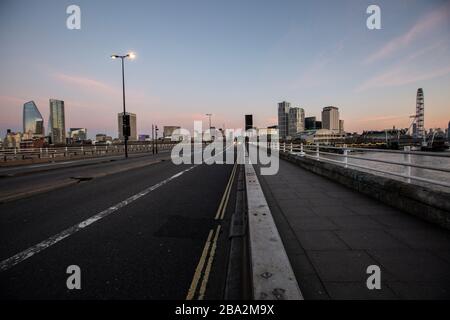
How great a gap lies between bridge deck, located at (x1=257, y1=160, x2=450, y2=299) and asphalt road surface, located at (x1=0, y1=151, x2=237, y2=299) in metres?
1.31

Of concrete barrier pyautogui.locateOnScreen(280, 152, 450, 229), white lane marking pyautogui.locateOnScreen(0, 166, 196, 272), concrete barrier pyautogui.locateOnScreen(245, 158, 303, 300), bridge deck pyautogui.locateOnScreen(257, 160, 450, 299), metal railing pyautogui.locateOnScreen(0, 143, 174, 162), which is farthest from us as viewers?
metal railing pyautogui.locateOnScreen(0, 143, 174, 162)

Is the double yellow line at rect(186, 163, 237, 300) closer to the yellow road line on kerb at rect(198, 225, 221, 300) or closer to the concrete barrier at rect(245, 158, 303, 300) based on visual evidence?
the yellow road line on kerb at rect(198, 225, 221, 300)

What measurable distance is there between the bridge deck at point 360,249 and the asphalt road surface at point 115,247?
4.30 feet

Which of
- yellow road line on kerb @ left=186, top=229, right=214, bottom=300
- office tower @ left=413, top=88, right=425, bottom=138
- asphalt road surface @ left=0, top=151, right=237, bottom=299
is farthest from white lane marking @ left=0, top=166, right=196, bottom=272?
office tower @ left=413, top=88, right=425, bottom=138

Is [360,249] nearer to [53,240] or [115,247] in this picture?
[115,247]

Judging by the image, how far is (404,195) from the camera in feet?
19.8

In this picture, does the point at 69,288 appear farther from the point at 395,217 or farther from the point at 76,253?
the point at 395,217

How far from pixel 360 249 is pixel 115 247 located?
14.3 feet

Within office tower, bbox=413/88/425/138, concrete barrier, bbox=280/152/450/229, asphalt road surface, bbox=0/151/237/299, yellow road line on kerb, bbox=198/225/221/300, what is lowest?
yellow road line on kerb, bbox=198/225/221/300

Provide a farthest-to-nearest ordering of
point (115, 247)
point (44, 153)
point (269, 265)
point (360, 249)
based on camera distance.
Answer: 1. point (44, 153)
2. point (115, 247)
3. point (360, 249)
4. point (269, 265)

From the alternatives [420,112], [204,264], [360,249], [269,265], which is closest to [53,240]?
[204,264]

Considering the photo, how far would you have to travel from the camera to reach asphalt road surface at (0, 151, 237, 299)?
10.8 feet
